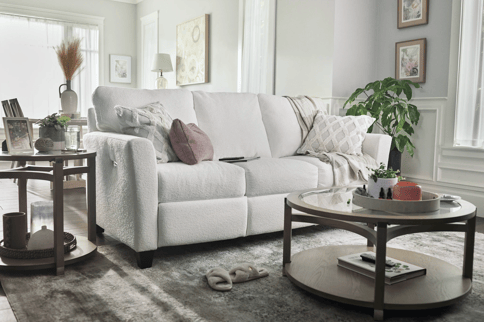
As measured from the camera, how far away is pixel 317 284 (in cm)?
178

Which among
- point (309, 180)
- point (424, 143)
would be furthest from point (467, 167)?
point (309, 180)

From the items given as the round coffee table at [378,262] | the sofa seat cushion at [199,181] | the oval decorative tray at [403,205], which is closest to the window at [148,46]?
the sofa seat cushion at [199,181]

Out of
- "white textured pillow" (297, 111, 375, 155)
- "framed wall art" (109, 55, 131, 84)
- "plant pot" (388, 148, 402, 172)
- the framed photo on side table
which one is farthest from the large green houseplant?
"framed wall art" (109, 55, 131, 84)

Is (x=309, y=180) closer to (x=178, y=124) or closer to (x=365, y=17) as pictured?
(x=178, y=124)

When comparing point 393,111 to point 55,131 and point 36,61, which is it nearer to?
point 55,131

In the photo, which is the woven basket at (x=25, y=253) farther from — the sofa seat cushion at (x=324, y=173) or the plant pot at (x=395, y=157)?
the plant pot at (x=395, y=157)

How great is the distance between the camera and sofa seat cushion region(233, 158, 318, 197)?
2572mm

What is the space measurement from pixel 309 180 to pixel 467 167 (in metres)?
1.69

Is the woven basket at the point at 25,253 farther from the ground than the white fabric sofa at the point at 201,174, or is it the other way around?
the white fabric sofa at the point at 201,174

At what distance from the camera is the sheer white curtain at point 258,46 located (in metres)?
5.00

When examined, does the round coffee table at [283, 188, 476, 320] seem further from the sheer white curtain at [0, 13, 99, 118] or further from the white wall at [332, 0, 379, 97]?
the sheer white curtain at [0, 13, 99, 118]

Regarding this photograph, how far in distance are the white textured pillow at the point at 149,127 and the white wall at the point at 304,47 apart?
2.21 m

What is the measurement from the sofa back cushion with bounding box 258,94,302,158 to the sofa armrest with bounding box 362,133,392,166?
0.50 metres

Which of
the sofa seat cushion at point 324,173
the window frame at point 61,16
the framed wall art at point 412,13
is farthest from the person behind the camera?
Result: the window frame at point 61,16
